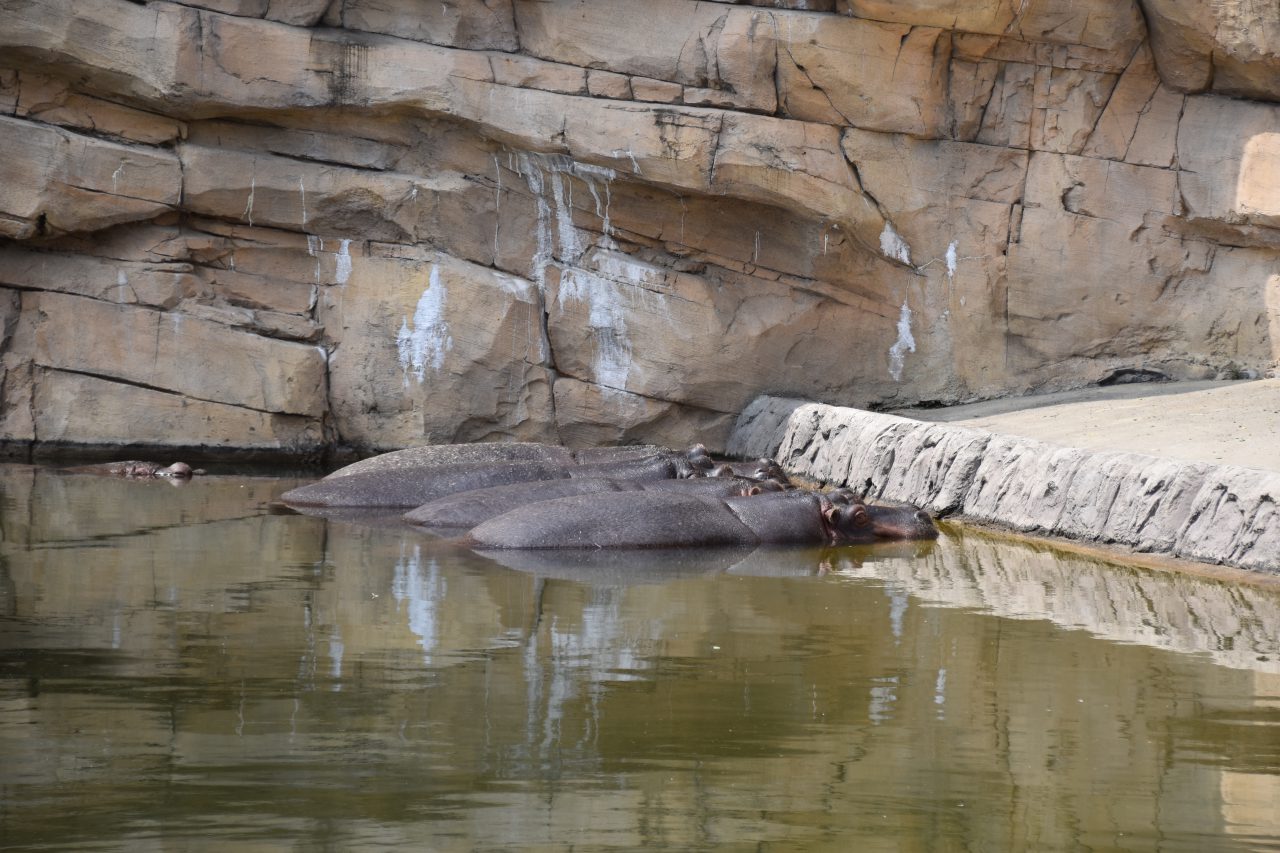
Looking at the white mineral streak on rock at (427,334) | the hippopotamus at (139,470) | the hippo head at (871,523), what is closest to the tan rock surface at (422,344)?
the white mineral streak on rock at (427,334)

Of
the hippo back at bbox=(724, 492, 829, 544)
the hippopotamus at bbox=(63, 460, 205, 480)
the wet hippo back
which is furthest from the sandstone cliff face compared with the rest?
the hippo back at bbox=(724, 492, 829, 544)

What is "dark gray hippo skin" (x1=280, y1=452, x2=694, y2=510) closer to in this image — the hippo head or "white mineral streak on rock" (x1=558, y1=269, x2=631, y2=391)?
the hippo head

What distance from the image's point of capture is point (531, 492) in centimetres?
1180

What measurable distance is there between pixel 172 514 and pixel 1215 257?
1035 cm

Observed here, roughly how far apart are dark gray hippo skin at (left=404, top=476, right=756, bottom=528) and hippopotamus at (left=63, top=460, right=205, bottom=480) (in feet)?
9.89

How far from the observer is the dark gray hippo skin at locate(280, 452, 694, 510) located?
487 inches

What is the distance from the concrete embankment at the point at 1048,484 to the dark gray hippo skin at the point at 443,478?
1.68 meters

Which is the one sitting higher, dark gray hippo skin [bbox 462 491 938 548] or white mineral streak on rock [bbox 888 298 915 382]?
white mineral streak on rock [bbox 888 298 915 382]

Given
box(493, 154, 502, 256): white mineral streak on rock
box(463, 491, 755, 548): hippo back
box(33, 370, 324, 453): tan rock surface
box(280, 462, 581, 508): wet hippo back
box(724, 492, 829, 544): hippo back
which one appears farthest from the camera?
box(493, 154, 502, 256): white mineral streak on rock

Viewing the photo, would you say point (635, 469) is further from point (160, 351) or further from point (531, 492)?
point (160, 351)

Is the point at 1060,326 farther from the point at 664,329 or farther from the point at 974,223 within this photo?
the point at 664,329

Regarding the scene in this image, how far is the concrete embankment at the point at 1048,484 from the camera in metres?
9.25

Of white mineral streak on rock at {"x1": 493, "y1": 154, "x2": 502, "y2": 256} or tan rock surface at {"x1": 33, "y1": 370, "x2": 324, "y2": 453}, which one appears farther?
white mineral streak on rock at {"x1": 493, "y1": 154, "x2": 502, "y2": 256}

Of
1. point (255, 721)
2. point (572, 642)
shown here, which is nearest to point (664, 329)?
point (572, 642)
